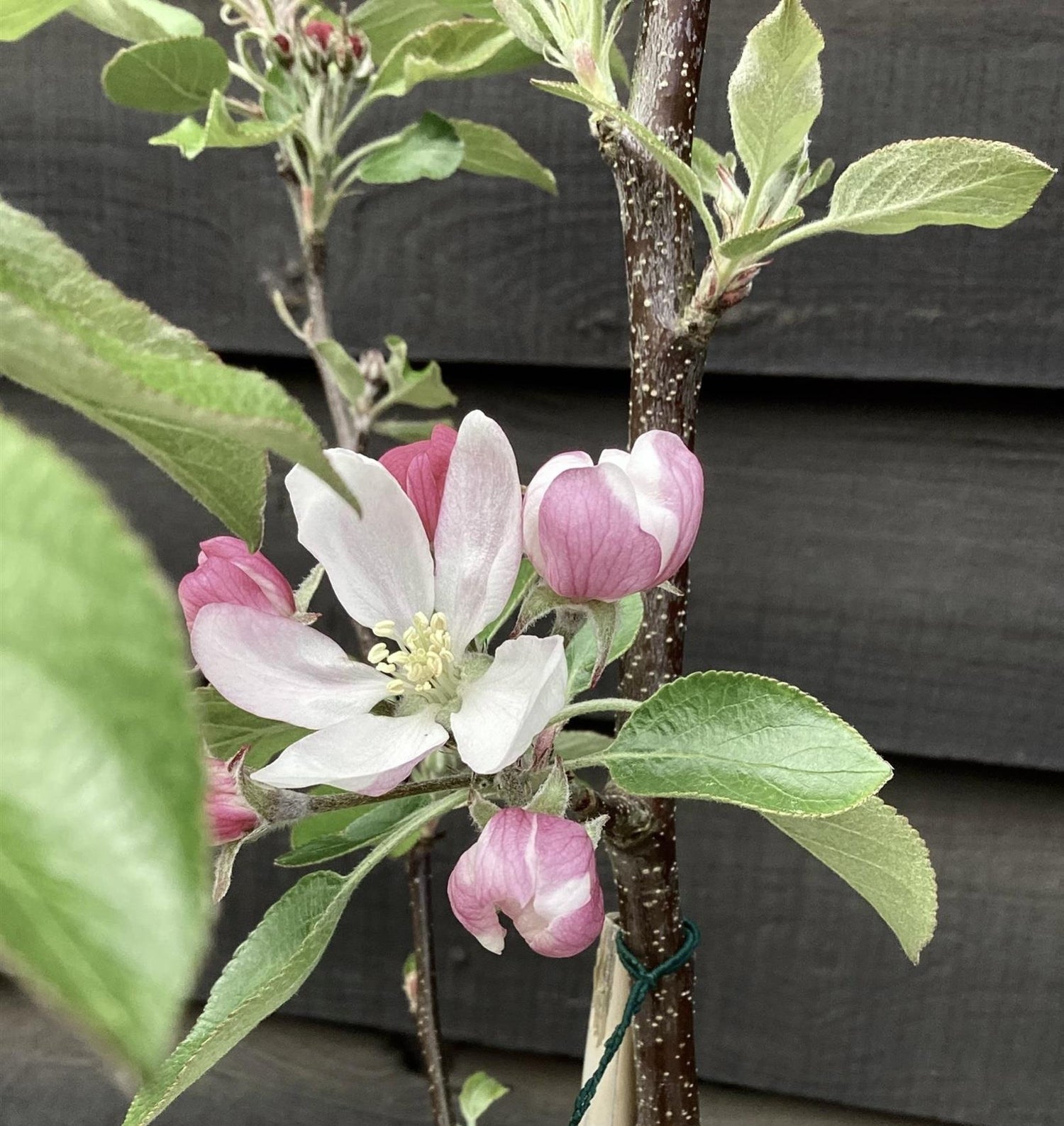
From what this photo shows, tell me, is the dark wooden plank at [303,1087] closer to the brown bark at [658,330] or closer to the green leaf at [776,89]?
the brown bark at [658,330]

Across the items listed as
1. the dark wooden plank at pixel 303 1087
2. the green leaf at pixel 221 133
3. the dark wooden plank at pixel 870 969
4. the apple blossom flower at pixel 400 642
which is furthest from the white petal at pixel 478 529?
the dark wooden plank at pixel 303 1087

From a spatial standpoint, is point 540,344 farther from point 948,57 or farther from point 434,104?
point 948,57

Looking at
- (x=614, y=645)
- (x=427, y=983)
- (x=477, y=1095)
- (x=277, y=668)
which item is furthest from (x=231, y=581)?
(x=477, y=1095)

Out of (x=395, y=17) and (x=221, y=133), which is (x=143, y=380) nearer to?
(x=221, y=133)

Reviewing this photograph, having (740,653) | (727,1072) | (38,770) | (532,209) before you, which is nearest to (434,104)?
(532,209)

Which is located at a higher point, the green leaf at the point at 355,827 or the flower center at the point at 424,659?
the flower center at the point at 424,659

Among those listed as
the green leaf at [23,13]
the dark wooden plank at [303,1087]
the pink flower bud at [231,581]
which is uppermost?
the green leaf at [23,13]
